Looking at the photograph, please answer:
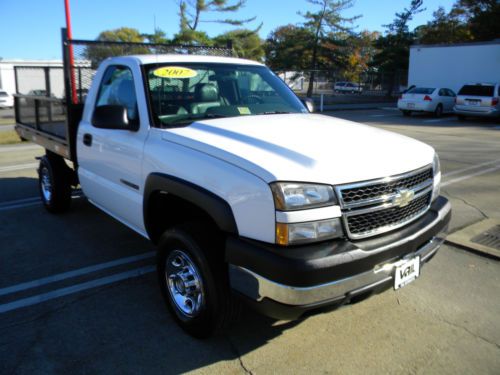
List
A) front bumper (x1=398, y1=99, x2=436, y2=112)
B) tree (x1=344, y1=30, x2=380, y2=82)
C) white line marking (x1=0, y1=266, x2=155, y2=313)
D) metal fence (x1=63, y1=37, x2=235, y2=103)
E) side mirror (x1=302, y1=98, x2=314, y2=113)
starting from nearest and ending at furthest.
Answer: white line marking (x1=0, y1=266, x2=155, y2=313), side mirror (x1=302, y1=98, x2=314, y2=113), metal fence (x1=63, y1=37, x2=235, y2=103), front bumper (x1=398, y1=99, x2=436, y2=112), tree (x1=344, y1=30, x2=380, y2=82)

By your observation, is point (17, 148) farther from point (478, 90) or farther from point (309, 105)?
point (478, 90)

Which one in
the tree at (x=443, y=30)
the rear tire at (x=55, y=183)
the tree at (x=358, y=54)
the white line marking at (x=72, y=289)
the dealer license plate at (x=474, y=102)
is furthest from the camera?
the tree at (x=443, y=30)

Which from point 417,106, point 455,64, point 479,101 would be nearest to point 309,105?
point 479,101

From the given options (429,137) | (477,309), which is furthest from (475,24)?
(477,309)

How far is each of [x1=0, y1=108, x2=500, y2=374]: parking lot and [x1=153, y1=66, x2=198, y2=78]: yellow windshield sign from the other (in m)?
1.57

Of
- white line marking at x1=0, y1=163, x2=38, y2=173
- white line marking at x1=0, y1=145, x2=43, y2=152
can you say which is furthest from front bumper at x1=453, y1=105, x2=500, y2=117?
white line marking at x1=0, y1=163, x2=38, y2=173

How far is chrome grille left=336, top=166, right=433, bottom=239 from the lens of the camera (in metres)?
2.68

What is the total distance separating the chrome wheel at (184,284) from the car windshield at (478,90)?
19855 mm

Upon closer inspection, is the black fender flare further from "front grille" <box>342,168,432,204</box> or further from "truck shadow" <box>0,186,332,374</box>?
"truck shadow" <box>0,186,332,374</box>

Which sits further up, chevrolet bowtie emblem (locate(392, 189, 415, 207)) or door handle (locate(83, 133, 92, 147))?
door handle (locate(83, 133, 92, 147))

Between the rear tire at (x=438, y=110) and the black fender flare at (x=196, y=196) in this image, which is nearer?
the black fender flare at (x=196, y=196)

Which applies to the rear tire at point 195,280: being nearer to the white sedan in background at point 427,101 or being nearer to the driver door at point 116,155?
the driver door at point 116,155

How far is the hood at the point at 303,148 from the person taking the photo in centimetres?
265

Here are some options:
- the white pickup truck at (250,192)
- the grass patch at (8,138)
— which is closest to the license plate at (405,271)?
the white pickup truck at (250,192)
